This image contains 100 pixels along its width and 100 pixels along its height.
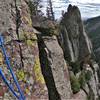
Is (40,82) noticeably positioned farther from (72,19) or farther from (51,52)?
(72,19)

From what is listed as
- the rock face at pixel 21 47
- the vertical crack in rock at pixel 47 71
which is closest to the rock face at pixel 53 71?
the vertical crack in rock at pixel 47 71

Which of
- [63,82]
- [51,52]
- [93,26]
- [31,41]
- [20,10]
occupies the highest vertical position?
[20,10]

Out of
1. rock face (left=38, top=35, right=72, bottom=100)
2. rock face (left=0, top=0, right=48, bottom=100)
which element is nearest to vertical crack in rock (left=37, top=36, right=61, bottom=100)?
rock face (left=38, top=35, right=72, bottom=100)

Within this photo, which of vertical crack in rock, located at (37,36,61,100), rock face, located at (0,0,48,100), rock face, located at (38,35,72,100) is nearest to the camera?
rock face, located at (0,0,48,100)

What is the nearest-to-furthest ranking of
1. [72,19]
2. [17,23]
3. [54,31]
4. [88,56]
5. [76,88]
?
[17,23], [54,31], [76,88], [88,56], [72,19]

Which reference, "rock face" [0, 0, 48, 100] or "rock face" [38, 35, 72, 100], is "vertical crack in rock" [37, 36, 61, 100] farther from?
"rock face" [0, 0, 48, 100]

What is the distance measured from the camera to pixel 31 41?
34.7 ft

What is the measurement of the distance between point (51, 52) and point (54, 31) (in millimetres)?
1943

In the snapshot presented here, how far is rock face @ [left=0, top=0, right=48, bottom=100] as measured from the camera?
9867 millimetres

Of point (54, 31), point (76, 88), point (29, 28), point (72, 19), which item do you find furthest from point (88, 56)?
point (29, 28)

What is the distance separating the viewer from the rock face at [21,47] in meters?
9.87

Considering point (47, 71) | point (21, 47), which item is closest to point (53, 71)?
point (47, 71)

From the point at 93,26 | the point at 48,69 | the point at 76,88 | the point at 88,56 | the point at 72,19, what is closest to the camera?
the point at 48,69

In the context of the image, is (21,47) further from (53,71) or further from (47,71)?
(53,71)
